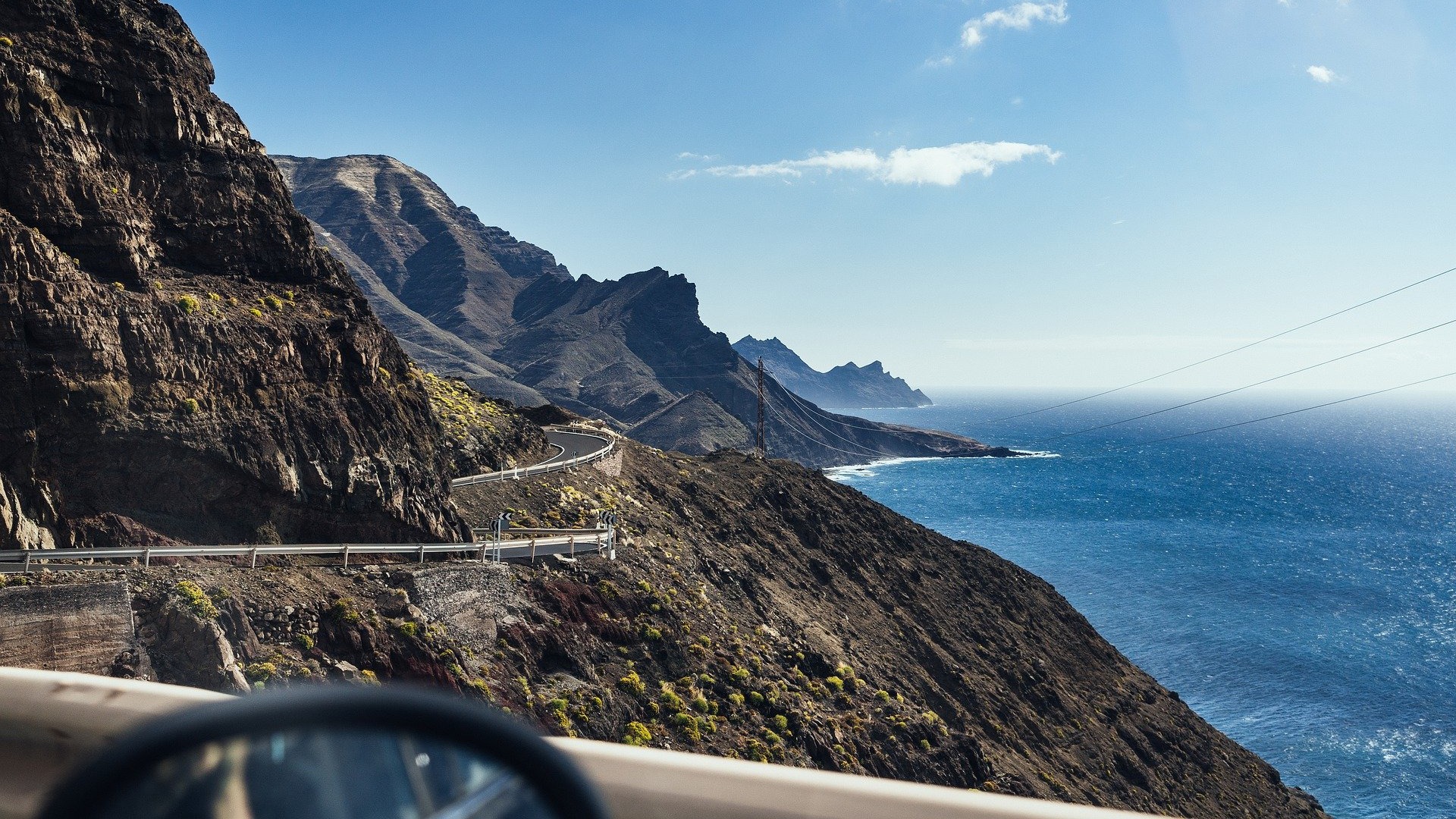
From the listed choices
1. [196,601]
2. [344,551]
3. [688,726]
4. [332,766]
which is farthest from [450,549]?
[332,766]

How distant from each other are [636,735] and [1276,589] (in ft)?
A: 277

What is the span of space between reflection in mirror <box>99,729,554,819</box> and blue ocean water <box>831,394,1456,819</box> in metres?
51.7

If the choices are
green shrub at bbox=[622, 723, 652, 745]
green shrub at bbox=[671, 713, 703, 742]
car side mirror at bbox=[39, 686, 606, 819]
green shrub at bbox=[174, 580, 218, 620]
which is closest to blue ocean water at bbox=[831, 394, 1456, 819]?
green shrub at bbox=[671, 713, 703, 742]

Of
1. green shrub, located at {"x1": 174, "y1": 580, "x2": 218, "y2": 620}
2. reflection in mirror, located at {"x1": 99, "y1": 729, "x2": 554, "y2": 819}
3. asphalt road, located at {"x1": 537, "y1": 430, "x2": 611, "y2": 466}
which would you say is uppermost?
reflection in mirror, located at {"x1": 99, "y1": 729, "x2": 554, "y2": 819}

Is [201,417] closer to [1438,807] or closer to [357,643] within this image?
[357,643]

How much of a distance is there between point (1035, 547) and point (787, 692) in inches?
3245

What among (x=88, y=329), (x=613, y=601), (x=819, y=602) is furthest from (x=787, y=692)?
(x=88, y=329)

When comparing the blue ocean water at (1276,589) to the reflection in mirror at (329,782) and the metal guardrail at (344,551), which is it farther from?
the reflection in mirror at (329,782)

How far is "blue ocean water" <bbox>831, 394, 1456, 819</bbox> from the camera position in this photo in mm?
48719

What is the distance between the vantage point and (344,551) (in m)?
21.7

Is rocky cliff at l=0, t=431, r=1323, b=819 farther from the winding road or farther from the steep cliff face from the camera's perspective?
the steep cliff face

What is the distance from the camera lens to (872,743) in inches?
1108

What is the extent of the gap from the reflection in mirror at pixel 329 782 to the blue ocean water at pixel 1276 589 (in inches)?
2037

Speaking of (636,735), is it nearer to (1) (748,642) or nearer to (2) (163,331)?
(1) (748,642)
